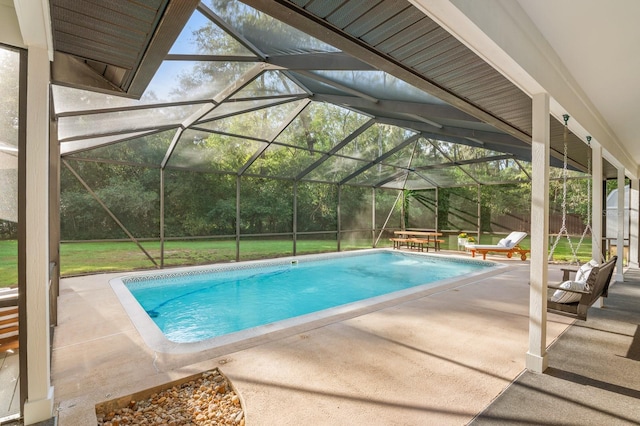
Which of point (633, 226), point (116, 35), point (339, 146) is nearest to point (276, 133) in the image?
point (339, 146)

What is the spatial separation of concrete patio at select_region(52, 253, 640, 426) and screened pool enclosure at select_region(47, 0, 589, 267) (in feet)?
8.68

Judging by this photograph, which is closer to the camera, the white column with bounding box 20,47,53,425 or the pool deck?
the white column with bounding box 20,47,53,425

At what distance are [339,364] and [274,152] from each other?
22.9 ft

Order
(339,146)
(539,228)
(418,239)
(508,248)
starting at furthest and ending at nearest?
(418,239)
(508,248)
(339,146)
(539,228)

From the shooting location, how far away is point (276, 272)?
9.16 meters

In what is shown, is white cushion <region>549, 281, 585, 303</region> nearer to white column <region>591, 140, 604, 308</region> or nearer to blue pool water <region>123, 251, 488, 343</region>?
white column <region>591, 140, 604, 308</region>

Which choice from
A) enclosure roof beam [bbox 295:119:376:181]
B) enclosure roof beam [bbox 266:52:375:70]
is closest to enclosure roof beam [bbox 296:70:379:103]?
enclosure roof beam [bbox 266:52:375:70]

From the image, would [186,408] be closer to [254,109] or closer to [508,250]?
[254,109]

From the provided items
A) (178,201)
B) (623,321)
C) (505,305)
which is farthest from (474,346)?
(178,201)

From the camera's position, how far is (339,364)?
2.93m

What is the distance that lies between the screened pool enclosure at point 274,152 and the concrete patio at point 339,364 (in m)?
2.65

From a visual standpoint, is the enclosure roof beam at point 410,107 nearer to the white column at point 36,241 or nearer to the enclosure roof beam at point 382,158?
the enclosure roof beam at point 382,158

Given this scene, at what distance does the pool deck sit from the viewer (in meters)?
2.26

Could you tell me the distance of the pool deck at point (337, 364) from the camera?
2264 millimetres
